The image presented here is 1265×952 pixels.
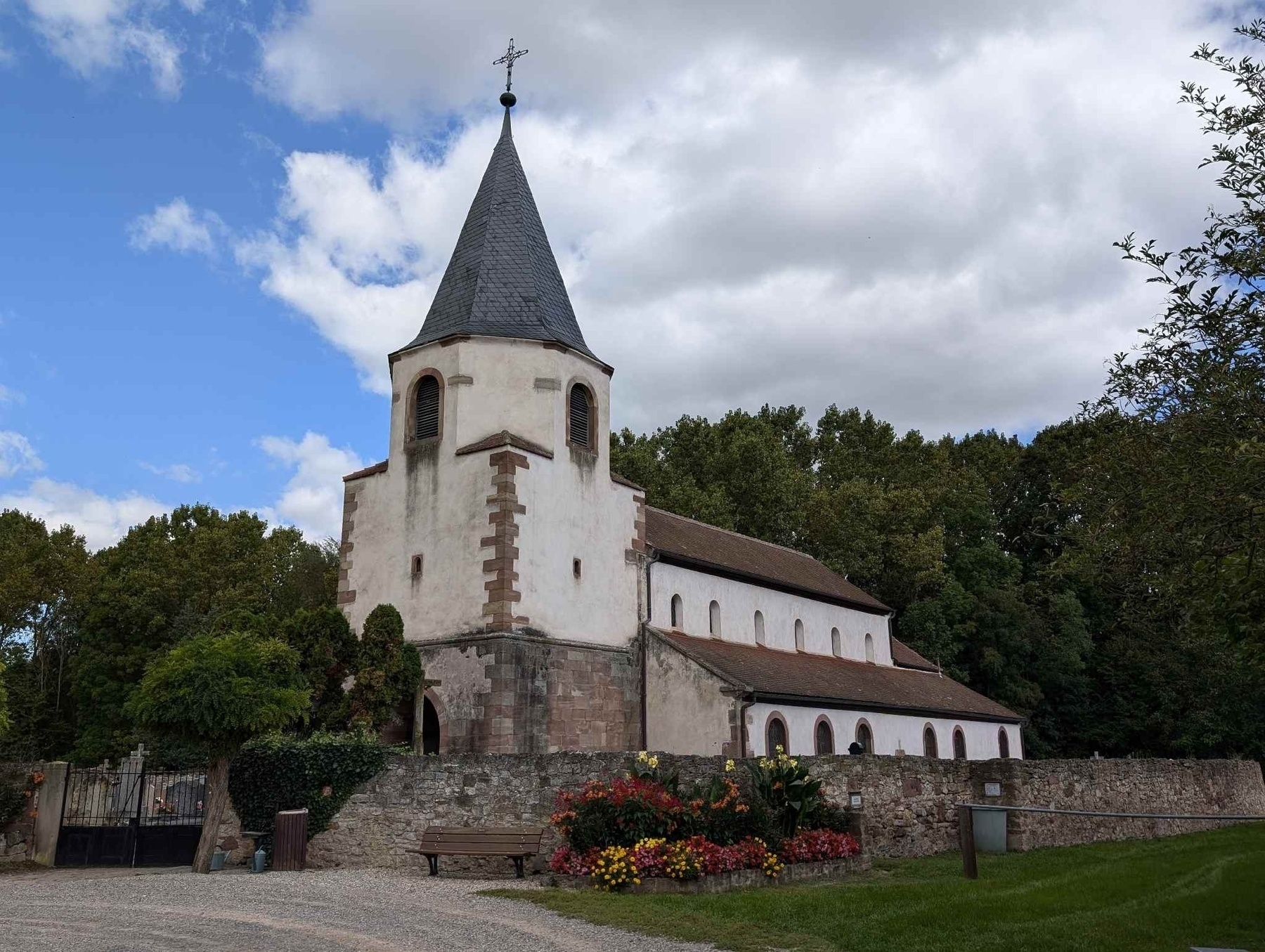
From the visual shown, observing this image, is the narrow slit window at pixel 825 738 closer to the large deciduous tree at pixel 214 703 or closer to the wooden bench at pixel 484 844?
the wooden bench at pixel 484 844

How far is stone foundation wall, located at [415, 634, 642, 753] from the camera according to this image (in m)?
23.2

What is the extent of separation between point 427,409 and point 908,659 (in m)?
21.9

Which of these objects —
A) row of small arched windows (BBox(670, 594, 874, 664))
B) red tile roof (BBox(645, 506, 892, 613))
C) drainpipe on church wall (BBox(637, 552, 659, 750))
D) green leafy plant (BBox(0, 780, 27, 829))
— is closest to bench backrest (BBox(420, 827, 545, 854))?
green leafy plant (BBox(0, 780, 27, 829))

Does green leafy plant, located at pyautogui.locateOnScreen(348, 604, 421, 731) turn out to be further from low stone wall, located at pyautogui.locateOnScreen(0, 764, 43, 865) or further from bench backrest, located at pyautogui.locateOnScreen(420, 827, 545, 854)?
low stone wall, located at pyautogui.locateOnScreen(0, 764, 43, 865)

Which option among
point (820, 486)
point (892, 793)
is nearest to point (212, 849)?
point (892, 793)

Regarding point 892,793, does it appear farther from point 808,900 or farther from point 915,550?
point 915,550

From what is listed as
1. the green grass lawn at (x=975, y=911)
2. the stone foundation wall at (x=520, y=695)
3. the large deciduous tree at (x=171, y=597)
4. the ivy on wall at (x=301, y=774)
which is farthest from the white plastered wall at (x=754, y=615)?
the large deciduous tree at (x=171, y=597)

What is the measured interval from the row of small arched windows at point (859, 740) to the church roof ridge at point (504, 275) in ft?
33.5

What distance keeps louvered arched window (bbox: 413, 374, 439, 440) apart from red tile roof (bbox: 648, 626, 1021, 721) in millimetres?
7301

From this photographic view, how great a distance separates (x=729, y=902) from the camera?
1343 cm

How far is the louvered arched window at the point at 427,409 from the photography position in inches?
1044

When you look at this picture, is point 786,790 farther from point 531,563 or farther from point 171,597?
point 171,597

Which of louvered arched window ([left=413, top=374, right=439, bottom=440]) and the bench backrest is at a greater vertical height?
louvered arched window ([left=413, top=374, right=439, bottom=440])

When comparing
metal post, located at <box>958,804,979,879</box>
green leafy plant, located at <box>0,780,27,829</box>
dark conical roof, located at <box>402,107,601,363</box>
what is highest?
dark conical roof, located at <box>402,107,601,363</box>
